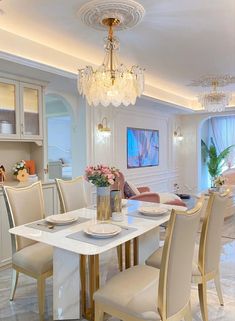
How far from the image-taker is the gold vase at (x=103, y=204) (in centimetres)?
242

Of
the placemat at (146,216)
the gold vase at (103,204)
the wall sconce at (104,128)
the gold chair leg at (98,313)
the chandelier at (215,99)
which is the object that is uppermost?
the chandelier at (215,99)

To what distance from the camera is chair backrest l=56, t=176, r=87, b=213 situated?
121 inches

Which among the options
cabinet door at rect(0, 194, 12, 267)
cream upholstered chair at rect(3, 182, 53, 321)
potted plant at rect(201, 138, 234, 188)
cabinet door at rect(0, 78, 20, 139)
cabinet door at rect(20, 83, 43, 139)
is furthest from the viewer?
potted plant at rect(201, 138, 234, 188)

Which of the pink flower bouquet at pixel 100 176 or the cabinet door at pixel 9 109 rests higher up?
the cabinet door at pixel 9 109

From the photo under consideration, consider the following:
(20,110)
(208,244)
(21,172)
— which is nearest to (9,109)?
(20,110)

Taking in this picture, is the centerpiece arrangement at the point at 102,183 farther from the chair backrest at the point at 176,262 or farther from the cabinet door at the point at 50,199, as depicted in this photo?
the cabinet door at the point at 50,199

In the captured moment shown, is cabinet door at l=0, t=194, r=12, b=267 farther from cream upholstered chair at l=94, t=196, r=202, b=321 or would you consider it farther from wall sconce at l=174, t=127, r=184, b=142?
wall sconce at l=174, t=127, r=184, b=142

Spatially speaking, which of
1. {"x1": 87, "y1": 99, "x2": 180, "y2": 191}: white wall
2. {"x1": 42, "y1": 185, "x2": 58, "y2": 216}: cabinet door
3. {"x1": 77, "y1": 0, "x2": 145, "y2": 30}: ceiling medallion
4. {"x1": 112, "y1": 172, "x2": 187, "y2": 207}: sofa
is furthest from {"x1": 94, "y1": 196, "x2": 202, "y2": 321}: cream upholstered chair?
{"x1": 87, "y1": 99, "x2": 180, "y2": 191}: white wall

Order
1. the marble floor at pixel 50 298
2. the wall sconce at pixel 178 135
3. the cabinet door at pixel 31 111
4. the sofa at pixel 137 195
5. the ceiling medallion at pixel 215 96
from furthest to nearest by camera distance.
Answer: the wall sconce at pixel 178 135, the ceiling medallion at pixel 215 96, the sofa at pixel 137 195, the cabinet door at pixel 31 111, the marble floor at pixel 50 298

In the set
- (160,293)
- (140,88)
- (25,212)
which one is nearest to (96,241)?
(160,293)

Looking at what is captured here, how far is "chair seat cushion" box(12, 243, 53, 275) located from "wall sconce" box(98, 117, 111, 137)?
2.96 meters

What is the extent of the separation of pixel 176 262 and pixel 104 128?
380 cm

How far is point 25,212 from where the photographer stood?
105 inches

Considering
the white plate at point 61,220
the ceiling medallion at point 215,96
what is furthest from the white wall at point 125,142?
the white plate at point 61,220
